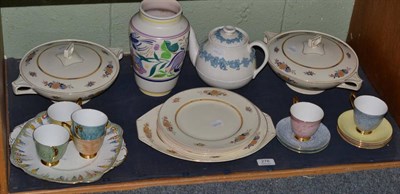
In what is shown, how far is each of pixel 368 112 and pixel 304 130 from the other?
0.48 feet

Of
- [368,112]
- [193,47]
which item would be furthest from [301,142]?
[193,47]

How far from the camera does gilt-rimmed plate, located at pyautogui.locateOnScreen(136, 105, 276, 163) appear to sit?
4.30ft

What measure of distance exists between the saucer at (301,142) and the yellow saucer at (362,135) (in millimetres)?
35

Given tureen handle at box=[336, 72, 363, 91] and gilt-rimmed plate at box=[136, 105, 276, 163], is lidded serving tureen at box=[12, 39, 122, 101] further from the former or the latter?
tureen handle at box=[336, 72, 363, 91]

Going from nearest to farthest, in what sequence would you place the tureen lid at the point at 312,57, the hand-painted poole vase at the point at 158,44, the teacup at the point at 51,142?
the teacup at the point at 51,142 → the hand-painted poole vase at the point at 158,44 → the tureen lid at the point at 312,57

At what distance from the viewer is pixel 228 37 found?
1416mm

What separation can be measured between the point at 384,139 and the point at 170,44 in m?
0.43

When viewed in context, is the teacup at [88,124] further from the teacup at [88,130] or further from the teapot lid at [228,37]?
the teapot lid at [228,37]

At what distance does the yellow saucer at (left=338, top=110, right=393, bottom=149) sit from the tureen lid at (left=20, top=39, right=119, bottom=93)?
44 cm

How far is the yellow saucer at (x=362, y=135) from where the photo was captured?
1.38 m

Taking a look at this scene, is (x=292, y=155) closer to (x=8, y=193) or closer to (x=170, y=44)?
(x=170, y=44)

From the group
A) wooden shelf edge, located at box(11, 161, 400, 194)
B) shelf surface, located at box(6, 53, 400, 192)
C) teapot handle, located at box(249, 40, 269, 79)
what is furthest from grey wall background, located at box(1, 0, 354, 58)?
wooden shelf edge, located at box(11, 161, 400, 194)

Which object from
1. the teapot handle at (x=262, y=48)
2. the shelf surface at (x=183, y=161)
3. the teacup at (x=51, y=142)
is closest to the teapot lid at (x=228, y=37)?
the teapot handle at (x=262, y=48)

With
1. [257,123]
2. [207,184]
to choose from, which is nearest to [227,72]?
[257,123]
